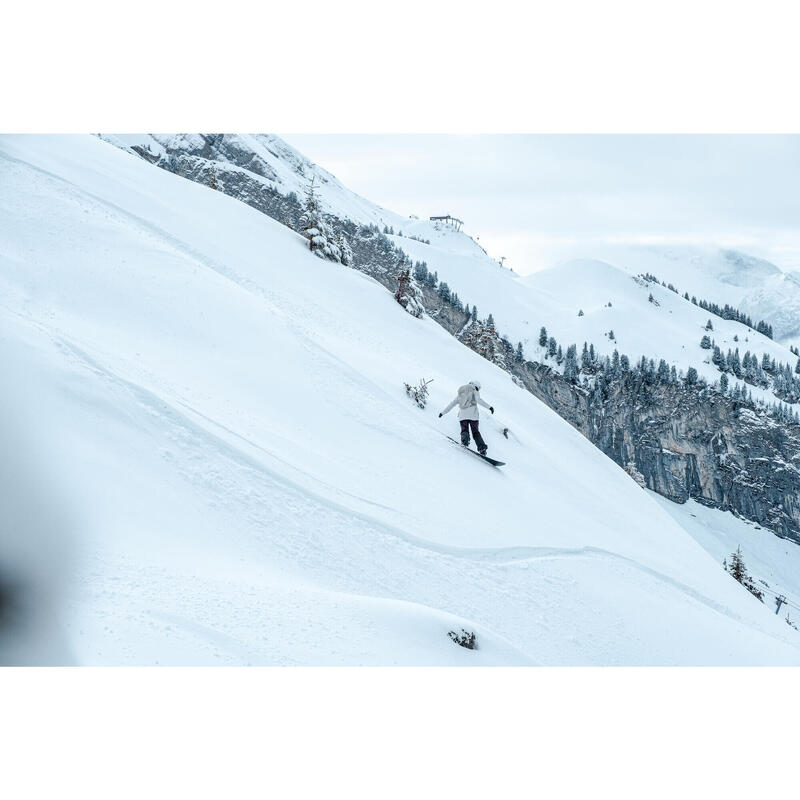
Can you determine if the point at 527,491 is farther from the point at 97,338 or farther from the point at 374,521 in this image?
the point at 97,338

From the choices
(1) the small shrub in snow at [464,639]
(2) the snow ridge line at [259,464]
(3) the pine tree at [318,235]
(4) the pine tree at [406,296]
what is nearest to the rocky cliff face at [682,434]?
(3) the pine tree at [318,235]

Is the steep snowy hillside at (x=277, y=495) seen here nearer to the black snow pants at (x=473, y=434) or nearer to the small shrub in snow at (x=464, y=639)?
the small shrub in snow at (x=464, y=639)

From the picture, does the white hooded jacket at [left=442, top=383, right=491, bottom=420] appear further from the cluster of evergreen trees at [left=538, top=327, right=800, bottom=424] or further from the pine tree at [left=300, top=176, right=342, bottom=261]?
the cluster of evergreen trees at [left=538, top=327, right=800, bottom=424]

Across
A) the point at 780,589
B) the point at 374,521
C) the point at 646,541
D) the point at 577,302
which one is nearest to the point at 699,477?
the point at 780,589

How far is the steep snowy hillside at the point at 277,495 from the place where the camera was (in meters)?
5.01

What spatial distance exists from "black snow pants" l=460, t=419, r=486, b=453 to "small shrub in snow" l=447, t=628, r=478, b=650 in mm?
5133

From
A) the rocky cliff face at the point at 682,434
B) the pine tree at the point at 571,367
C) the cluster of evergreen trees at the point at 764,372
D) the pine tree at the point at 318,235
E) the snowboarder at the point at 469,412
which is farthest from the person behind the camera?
the pine tree at the point at 571,367

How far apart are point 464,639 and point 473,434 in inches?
209

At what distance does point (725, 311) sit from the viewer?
94.5m

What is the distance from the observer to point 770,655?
848cm

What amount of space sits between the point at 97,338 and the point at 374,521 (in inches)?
194

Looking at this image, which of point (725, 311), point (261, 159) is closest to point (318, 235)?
point (261, 159)

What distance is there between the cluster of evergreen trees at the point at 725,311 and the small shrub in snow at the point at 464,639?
10196 centimetres

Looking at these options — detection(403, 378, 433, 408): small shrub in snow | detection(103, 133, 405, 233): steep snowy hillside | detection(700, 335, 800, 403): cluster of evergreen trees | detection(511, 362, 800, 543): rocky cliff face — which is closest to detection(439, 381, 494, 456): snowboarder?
detection(403, 378, 433, 408): small shrub in snow
